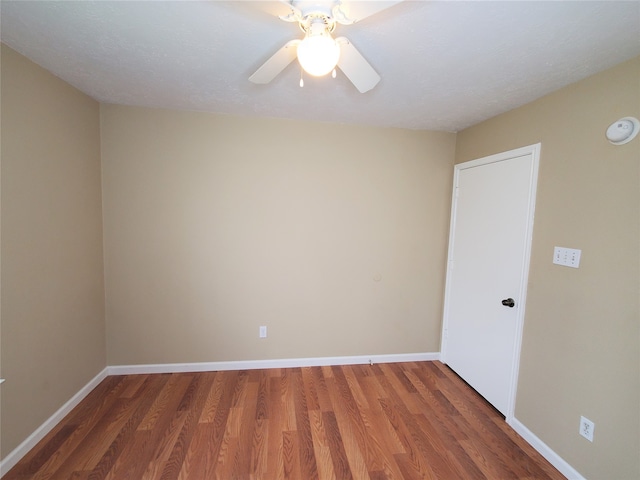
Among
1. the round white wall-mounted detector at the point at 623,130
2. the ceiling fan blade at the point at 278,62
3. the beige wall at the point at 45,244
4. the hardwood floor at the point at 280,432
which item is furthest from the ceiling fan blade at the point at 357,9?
the hardwood floor at the point at 280,432

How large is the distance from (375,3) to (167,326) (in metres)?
2.67

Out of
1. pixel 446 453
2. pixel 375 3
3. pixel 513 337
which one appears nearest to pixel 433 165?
pixel 513 337

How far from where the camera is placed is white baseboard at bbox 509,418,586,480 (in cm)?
150

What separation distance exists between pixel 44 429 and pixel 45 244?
3.97ft

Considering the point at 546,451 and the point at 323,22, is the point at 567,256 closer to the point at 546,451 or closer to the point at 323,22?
the point at 546,451

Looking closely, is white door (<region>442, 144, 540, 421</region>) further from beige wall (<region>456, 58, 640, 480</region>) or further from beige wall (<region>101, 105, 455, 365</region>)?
beige wall (<region>101, 105, 455, 365</region>)

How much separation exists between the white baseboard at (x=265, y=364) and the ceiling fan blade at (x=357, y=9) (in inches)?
101

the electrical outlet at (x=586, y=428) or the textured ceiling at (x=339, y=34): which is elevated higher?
the textured ceiling at (x=339, y=34)

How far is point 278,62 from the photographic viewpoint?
3.94ft

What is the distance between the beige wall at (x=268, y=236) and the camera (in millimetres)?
2225

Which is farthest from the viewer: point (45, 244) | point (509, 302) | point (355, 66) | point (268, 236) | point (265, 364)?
point (265, 364)

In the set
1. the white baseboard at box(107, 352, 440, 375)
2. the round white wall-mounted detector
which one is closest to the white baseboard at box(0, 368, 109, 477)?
the white baseboard at box(107, 352, 440, 375)

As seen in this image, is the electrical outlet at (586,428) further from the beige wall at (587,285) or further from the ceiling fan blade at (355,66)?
the ceiling fan blade at (355,66)

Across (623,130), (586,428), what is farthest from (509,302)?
(623,130)
